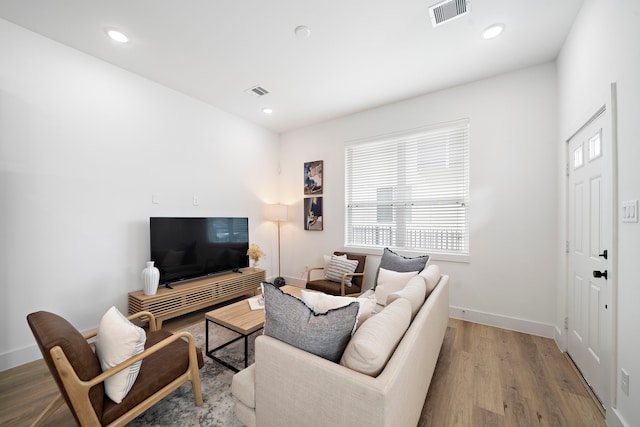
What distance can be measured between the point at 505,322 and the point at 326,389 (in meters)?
2.89

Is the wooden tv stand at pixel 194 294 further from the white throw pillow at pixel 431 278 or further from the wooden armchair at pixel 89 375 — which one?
the white throw pillow at pixel 431 278

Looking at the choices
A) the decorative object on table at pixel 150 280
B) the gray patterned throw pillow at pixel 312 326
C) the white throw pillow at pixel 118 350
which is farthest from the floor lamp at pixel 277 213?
the gray patterned throw pillow at pixel 312 326

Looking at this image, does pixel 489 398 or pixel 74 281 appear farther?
pixel 74 281

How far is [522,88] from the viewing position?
2.87 m

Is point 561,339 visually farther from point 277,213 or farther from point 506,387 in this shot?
point 277,213

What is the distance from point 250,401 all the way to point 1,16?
366 cm

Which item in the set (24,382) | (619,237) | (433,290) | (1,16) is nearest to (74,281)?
(24,382)

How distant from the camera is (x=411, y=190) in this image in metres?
3.66

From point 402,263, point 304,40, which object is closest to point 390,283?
point 402,263

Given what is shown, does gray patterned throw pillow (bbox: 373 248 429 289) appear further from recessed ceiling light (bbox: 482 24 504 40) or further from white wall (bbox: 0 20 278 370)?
white wall (bbox: 0 20 278 370)

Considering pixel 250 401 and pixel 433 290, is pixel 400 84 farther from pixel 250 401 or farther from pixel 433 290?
pixel 250 401

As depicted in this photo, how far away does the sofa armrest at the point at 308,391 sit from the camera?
38.2 inches

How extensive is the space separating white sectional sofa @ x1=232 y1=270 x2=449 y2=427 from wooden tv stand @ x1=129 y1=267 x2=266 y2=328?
188 centimetres

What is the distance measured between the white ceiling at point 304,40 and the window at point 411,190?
732 millimetres
